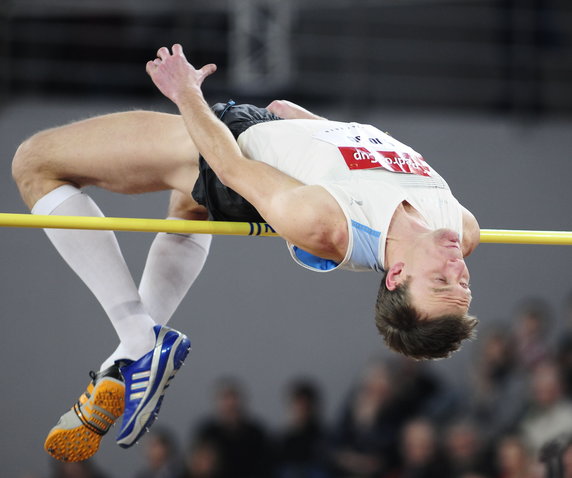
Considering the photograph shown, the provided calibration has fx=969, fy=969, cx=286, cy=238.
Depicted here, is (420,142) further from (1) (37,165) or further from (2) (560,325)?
(1) (37,165)

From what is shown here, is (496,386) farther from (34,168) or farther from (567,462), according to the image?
(34,168)

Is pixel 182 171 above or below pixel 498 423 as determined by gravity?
above

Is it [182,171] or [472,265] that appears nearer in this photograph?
[182,171]

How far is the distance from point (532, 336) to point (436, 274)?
2702 mm

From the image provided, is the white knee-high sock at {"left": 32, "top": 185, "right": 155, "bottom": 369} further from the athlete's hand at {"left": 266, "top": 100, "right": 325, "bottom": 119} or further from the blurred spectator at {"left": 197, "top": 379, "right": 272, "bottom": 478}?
the blurred spectator at {"left": 197, "top": 379, "right": 272, "bottom": 478}

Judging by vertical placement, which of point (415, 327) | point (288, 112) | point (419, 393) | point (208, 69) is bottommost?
point (419, 393)

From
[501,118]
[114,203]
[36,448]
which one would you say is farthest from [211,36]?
[36,448]

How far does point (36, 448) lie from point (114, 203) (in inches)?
54.2

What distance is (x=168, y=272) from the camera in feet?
9.47

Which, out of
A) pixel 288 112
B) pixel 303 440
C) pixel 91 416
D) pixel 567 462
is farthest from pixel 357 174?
pixel 303 440

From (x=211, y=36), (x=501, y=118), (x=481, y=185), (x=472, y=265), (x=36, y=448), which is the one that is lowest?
(x=36, y=448)

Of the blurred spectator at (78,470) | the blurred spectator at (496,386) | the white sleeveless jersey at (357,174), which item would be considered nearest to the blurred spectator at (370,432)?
the blurred spectator at (496,386)

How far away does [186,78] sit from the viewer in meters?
2.58

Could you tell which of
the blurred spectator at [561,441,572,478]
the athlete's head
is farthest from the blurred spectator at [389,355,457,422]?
the athlete's head
